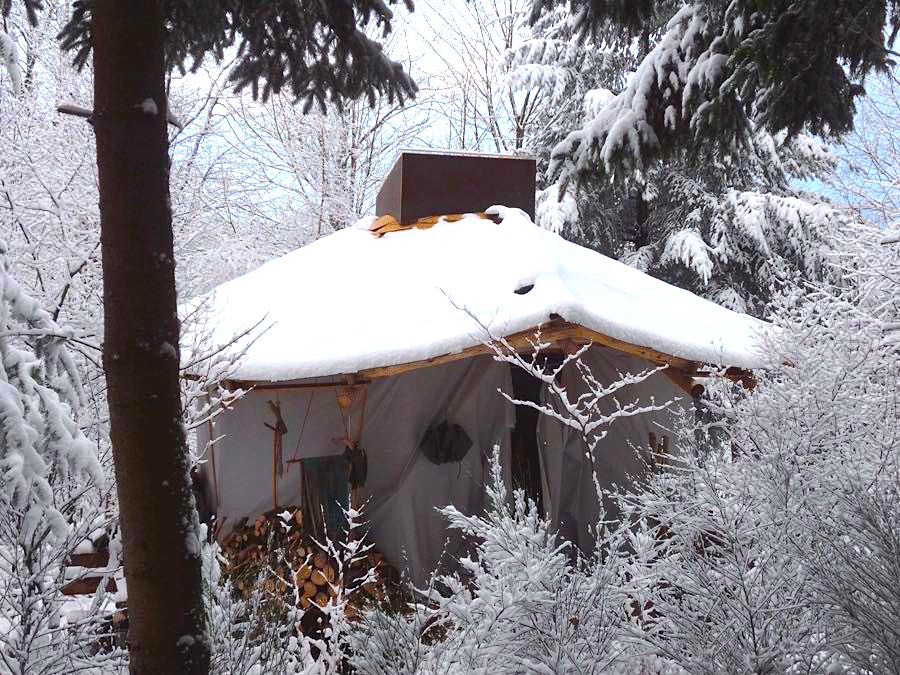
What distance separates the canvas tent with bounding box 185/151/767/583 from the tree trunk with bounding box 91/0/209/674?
3.66 m

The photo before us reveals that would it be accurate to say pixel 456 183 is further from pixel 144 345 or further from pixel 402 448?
pixel 144 345

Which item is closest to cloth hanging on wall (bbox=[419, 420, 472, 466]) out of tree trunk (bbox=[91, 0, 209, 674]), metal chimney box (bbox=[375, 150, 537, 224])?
metal chimney box (bbox=[375, 150, 537, 224])

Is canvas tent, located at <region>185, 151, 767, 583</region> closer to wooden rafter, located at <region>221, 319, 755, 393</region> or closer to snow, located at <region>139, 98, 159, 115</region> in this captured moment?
wooden rafter, located at <region>221, 319, 755, 393</region>

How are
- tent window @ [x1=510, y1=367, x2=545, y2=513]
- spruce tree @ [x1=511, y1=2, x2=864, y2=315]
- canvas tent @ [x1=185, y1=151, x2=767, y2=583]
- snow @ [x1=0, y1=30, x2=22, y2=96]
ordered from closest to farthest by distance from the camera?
snow @ [x1=0, y1=30, x2=22, y2=96], canvas tent @ [x1=185, y1=151, x2=767, y2=583], tent window @ [x1=510, y1=367, x2=545, y2=513], spruce tree @ [x1=511, y1=2, x2=864, y2=315]

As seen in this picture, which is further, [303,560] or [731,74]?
[303,560]

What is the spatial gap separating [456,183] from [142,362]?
22.9ft

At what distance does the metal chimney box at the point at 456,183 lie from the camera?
8438mm

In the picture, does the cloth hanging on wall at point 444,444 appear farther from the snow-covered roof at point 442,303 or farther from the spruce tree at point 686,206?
the spruce tree at point 686,206

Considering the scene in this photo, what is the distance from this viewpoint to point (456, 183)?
8.58 metres

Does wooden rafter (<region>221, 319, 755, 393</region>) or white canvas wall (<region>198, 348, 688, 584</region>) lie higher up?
wooden rafter (<region>221, 319, 755, 393</region>)

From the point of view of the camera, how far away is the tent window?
718 cm

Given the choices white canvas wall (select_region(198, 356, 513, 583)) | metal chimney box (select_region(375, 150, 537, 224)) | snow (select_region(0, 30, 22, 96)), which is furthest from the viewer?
metal chimney box (select_region(375, 150, 537, 224))

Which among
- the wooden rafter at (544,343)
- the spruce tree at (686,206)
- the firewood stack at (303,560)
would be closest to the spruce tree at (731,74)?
the wooden rafter at (544,343)

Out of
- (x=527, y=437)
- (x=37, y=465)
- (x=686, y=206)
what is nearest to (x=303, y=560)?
(x=527, y=437)
